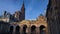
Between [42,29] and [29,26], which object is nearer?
[29,26]

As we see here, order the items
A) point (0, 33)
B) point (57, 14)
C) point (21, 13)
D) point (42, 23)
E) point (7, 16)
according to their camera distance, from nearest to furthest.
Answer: point (57, 14) → point (0, 33) → point (42, 23) → point (7, 16) → point (21, 13)

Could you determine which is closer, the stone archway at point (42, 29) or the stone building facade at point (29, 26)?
the stone building facade at point (29, 26)

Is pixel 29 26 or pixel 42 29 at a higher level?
pixel 29 26

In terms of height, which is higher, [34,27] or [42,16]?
[42,16]

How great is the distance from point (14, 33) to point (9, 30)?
206 centimetres

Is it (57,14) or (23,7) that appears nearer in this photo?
(57,14)

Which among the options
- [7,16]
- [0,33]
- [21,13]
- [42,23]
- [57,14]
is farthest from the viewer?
[21,13]

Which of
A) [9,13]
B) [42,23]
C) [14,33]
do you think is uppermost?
[9,13]

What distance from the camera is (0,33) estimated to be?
4800cm

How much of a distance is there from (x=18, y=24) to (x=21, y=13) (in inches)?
604

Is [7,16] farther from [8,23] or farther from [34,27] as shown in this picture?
[34,27]

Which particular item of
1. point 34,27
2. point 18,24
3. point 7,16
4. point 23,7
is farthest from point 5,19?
point 23,7

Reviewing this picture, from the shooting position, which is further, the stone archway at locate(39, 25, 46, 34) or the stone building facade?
the stone archway at locate(39, 25, 46, 34)

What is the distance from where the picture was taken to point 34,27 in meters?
53.0
